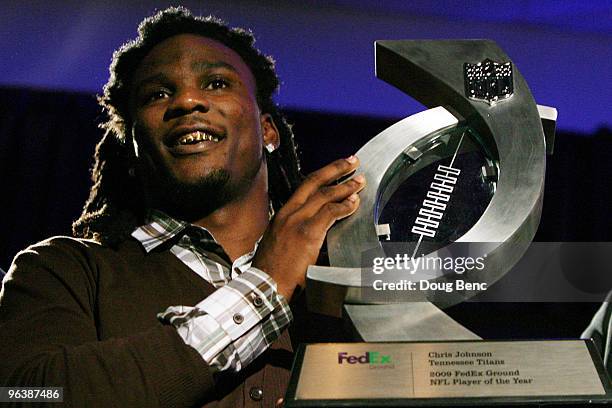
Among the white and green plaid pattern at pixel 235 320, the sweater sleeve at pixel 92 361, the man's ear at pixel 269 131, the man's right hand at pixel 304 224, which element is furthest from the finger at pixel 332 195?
the man's ear at pixel 269 131

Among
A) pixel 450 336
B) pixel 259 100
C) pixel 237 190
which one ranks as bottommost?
pixel 450 336

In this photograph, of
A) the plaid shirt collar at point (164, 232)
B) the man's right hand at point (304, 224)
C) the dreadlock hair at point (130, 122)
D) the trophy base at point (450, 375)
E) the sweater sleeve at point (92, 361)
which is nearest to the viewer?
the trophy base at point (450, 375)

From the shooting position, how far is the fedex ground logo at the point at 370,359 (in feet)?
2.86

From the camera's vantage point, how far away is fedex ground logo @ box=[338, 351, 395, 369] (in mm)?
871

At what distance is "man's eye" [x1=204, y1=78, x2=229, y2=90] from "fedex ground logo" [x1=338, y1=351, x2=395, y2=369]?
76 cm

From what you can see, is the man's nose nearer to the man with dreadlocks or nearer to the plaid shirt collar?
the man with dreadlocks

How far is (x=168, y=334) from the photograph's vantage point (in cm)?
105

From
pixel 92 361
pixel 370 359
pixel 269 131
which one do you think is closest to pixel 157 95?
pixel 269 131

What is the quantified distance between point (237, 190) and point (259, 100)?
372mm

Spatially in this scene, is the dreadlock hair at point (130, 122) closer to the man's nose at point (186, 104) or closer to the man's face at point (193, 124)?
the man's face at point (193, 124)

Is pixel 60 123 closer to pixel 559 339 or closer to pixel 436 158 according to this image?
pixel 436 158

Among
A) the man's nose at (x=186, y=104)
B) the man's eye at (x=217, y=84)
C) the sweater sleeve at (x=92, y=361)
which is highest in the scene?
the man's eye at (x=217, y=84)

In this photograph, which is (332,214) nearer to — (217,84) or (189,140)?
(189,140)

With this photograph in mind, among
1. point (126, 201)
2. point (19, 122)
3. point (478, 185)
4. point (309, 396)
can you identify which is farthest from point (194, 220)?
point (19, 122)
